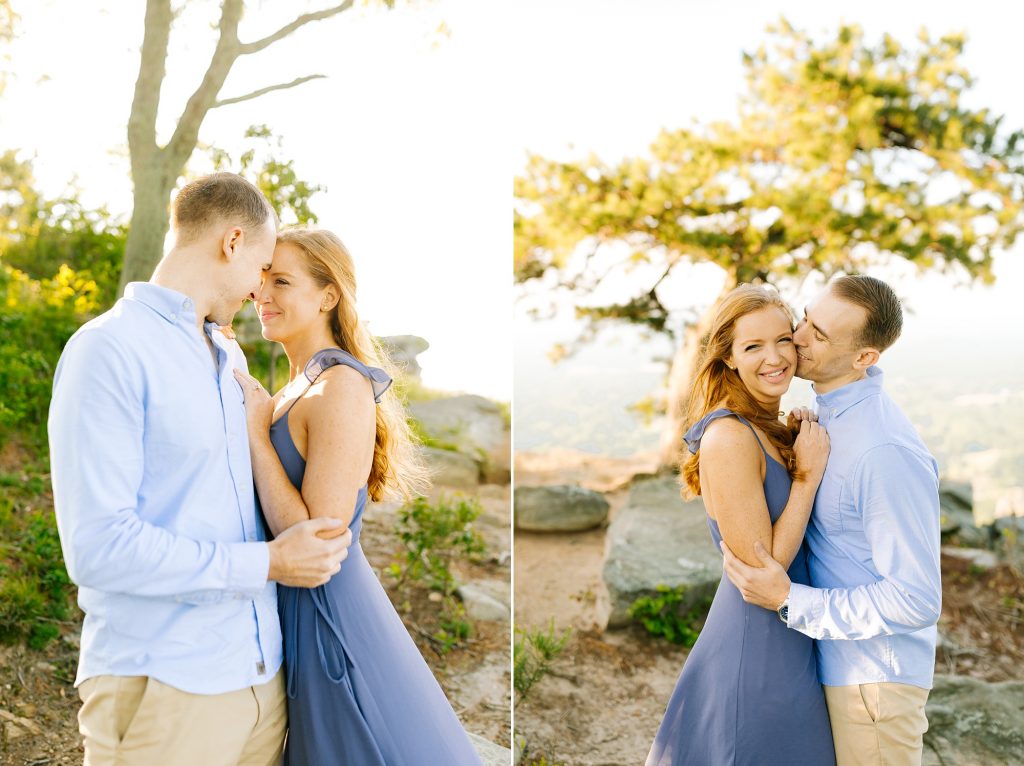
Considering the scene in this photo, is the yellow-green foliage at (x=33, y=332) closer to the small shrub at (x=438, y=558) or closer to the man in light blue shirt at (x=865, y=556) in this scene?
the small shrub at (x=438, y=558)

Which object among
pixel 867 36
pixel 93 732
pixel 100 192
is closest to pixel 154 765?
pixel 93 732

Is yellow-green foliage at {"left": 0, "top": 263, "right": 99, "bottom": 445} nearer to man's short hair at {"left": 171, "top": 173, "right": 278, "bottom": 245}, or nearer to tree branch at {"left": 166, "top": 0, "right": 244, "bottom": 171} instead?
tree branch at {"left": 166, "top": 0, "right": 244, "bottom": 171}

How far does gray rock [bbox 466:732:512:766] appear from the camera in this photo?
3465 millimetres

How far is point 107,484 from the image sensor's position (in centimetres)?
145

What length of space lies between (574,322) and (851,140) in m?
2.14

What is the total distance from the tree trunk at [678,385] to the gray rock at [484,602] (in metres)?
1.83

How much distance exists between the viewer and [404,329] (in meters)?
5.47

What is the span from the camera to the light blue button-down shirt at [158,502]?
1.45 metres

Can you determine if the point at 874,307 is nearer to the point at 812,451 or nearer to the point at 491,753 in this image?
the point at 812,451

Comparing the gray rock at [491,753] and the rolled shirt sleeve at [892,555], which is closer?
the rolled shirt sleeve at [892,555]

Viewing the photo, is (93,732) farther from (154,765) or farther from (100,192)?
(100,192)

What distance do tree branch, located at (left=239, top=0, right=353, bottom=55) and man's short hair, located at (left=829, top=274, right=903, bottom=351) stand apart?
12.6ft

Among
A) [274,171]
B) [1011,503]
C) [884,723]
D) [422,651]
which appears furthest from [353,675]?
[1011,503]

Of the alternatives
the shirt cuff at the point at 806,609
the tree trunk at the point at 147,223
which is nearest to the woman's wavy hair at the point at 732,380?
the shirt cuff at the point at 806,609
